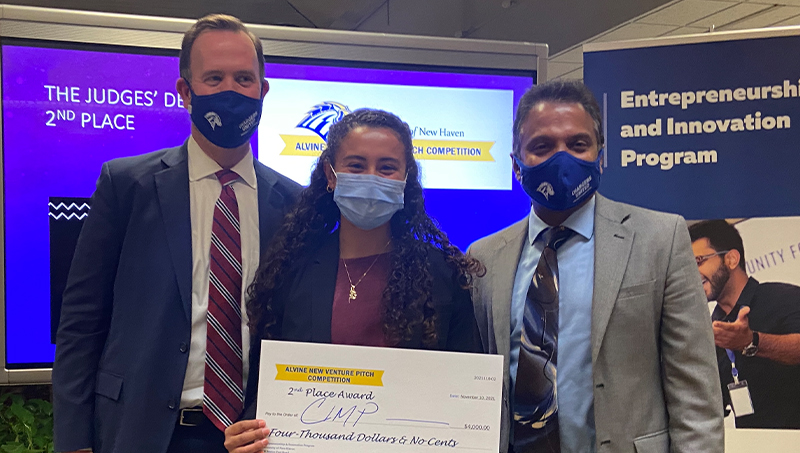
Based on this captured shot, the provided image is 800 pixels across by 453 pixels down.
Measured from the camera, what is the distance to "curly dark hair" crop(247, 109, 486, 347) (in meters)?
1.59

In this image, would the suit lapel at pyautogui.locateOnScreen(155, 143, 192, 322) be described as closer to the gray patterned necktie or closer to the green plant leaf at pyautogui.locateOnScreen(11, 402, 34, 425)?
the gray patterned necktie

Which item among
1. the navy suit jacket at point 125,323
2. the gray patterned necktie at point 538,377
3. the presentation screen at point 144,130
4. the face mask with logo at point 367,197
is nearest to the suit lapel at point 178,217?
the navy suit jacket at point 125,323

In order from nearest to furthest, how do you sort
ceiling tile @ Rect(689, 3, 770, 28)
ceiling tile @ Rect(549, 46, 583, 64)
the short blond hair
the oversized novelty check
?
the oversized novelty check, the short blond hair, ceiling tile @ Rect(689, 3, 770, 28), ceiling tile @ Rect(549, 46, 583, 64)

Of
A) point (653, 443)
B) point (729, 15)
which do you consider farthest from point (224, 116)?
point (729, 15)

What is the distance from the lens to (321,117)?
2711 mm

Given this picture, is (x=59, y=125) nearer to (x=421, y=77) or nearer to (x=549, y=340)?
(x=421, y=77)

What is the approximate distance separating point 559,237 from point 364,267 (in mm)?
601

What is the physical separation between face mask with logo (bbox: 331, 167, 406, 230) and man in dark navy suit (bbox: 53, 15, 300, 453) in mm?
327

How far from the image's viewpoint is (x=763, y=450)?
101 inches

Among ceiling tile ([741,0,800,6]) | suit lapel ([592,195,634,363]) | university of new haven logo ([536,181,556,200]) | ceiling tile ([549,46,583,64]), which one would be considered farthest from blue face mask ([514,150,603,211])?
ceiling tile ([549,46,583,64])

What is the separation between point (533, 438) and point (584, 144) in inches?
34.1

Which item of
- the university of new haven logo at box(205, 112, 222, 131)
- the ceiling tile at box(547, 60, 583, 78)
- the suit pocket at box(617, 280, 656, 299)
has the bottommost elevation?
the suit pocket at box(617, 280, 656, 299)

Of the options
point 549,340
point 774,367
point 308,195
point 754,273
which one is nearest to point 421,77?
point 308,195

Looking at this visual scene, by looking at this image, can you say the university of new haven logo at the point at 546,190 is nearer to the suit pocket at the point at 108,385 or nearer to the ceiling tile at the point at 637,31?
the suit pocket at the point at 108,385
